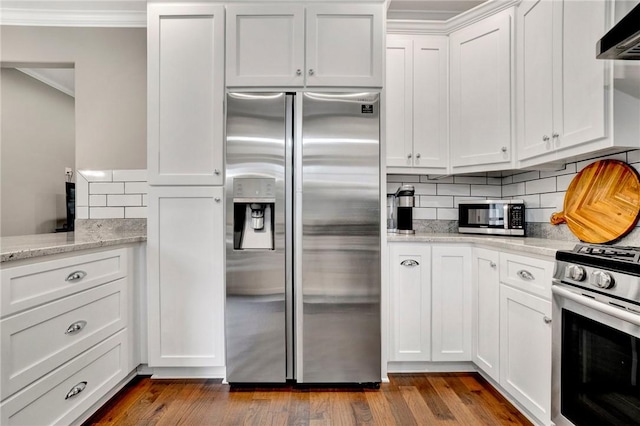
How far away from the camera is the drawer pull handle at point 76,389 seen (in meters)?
1.41

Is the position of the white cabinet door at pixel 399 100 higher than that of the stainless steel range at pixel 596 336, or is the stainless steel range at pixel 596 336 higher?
the white cabinet door at pixel 399 100

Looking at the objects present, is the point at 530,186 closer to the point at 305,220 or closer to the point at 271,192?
the point at 305,220

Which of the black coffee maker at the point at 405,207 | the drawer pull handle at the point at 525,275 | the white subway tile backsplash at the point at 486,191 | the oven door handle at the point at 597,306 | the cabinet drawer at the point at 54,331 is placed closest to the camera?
the oven door handle at the point at 597,306

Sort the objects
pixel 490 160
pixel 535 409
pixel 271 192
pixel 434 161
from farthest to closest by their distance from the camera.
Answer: pixel 434 161 → pixel 490 160 → pixel 271 192 → pixel 535 409

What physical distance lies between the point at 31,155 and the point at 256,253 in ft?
9.97

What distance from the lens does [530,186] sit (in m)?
2.18

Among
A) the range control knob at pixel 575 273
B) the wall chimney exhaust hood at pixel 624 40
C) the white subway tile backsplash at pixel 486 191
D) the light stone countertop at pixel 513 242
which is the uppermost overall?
the wall chimney exhaust hood at pixel 624 40

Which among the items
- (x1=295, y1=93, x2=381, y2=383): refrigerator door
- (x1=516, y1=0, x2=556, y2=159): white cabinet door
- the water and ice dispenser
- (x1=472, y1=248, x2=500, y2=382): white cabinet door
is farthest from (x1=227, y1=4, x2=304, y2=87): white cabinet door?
(x1=472, y1=248, x2=500, y2=382): white cabinet door

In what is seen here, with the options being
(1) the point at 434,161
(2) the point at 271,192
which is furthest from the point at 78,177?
(1) the point at 434,161

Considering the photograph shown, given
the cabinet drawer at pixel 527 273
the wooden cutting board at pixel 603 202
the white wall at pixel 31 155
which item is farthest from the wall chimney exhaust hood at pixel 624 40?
the white wall at pixel 31 155

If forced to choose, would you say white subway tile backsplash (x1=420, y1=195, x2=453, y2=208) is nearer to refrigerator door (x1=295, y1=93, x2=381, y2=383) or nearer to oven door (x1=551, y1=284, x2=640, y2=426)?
refrigerator door (x1=295, y1=93, x2=381, y2=383)

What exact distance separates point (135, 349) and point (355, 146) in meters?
1.82

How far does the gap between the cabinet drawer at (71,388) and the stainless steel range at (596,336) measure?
213cm

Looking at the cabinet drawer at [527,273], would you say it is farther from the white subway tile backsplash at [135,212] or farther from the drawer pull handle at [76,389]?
the white subway tile backsplash at [135,212]
